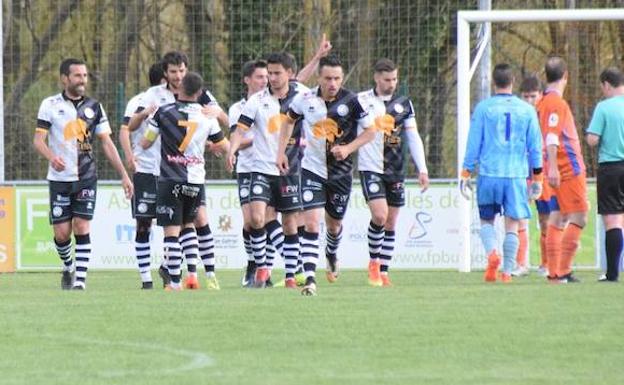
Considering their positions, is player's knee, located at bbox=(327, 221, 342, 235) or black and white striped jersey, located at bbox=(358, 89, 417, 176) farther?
player's knee, located at bbox=(327, 221, 342, 235)

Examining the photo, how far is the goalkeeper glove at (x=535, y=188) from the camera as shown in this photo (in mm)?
15883

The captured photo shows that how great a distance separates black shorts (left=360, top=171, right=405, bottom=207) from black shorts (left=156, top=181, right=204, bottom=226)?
5.87 ft

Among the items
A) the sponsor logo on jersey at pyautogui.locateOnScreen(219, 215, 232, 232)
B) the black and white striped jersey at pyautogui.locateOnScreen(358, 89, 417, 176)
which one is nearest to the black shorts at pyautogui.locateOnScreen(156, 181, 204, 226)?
the black and white striped jersey at pyautogui.locateOnScreen(358, 89, 417, 176)

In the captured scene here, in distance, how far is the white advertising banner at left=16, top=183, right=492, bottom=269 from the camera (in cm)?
2162

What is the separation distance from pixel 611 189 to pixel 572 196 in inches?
16.6

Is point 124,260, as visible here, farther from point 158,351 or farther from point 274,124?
point 158,351

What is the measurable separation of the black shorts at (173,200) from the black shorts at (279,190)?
0.74m

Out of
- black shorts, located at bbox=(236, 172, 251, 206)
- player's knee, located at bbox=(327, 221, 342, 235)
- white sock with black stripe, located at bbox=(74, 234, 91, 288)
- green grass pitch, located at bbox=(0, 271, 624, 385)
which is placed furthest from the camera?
player's knee, located at bbox=(327, 221, 342, 235)

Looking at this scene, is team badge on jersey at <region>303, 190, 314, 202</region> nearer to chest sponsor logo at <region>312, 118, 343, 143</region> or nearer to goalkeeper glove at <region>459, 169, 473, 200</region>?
chest sponsor logo at <region>312, 118, 343, 143</region>

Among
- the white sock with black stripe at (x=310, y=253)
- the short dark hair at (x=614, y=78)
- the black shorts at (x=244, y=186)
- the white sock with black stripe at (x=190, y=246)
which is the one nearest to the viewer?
the white sock with black stripe at (x=310, y=253)

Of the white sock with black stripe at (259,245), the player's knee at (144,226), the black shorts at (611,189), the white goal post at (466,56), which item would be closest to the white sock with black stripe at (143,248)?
the player's knee at (144,226)

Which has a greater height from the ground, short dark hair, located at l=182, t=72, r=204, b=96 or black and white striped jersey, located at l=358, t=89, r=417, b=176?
short dark hair, located at l=182, t=72, r=204, b=96

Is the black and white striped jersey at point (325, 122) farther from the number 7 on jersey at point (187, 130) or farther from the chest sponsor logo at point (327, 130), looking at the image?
the number 7 on jersey at point (187, 130)

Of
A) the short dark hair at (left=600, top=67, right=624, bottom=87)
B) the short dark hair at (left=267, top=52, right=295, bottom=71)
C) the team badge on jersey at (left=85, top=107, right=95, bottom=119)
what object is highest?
the short dark hair at (left=267, top=52, right=295, bottom=71)
